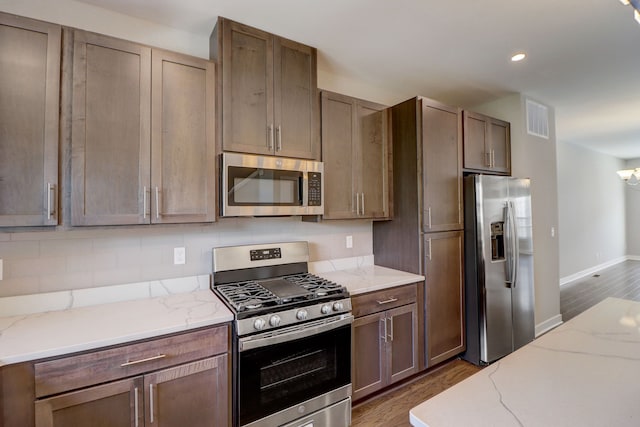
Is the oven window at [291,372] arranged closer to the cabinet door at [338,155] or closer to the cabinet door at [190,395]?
the cabinet door at [190,395]

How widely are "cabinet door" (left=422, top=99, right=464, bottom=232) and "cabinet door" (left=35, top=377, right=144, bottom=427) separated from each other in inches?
87.7

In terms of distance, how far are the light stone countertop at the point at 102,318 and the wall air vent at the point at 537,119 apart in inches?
148

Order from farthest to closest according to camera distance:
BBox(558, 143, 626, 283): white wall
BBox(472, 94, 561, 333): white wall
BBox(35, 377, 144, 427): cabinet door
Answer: BBox(558, 143, 626, 283): white wall < BBox(472, 94, 561, 333): white wall < BBox(35, 377, 144, 427): cabinet door

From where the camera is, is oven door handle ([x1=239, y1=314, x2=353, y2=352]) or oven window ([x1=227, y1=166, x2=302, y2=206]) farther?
oven window ([x1=227, y1=166, x2=302, y2=206])

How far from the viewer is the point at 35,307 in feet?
5.43

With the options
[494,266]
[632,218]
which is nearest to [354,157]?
[494,266]

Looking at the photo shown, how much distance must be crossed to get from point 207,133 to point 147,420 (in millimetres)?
1568

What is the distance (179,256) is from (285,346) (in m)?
0.97

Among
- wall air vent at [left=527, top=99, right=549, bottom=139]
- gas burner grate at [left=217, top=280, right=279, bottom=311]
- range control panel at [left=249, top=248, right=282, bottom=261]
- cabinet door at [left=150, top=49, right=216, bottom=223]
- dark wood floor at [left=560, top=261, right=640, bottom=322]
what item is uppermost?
wall air vent at [left=527, top=99, right=549, bottom=139]

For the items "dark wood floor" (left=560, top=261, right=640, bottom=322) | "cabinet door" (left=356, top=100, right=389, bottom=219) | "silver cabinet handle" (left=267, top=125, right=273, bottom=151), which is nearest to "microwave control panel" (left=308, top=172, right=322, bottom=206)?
"silver cabinet handle" (left=267, top=125, right=273, bottom=151)

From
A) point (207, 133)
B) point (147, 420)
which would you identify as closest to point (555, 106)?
point (207, 133)

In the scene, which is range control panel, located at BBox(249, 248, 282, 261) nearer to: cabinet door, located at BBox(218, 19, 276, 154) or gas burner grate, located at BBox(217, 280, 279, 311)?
gas burner grate, located at BBox(217, 280, 279, 311)

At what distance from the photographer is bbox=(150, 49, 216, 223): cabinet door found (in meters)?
1.74

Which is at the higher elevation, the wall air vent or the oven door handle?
the wall air vent
